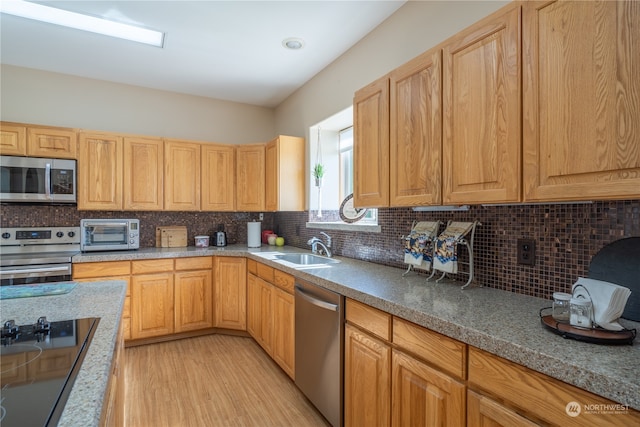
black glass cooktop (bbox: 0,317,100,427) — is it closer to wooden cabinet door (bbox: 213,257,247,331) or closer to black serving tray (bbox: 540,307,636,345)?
black serving tray (bbox: 540,307,636,345)

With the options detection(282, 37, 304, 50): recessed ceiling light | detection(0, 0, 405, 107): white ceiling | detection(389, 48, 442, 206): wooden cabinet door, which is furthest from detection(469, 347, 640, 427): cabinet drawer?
detection(282, 37, 304, 50): recessed ceiling light

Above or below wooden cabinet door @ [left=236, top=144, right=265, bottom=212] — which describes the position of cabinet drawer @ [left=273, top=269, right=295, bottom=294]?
below

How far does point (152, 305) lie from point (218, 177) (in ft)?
5.12

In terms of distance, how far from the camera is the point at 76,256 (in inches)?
120

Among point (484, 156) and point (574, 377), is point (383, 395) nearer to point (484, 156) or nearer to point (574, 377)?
point (574, 377)

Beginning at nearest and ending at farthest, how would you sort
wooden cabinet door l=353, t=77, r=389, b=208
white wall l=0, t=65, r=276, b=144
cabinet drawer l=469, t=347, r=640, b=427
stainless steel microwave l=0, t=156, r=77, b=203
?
cabinet drawer l=469, t=347, r=640, b=427
wooden cabinet door l=353, t=77, r=389, b=208
stainless steel microwave l=0, t=156, r=77, b=203
white wall l=0, t=65, r=276, b=144

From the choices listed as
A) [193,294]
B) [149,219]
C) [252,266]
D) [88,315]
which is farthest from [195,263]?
[88,315]

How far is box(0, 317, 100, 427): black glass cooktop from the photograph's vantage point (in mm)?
644

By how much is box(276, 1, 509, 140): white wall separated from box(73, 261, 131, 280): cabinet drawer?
2.28 metres

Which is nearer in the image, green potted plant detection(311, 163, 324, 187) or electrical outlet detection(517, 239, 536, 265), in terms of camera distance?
electrical outlet detection(517, 239, 536, 265)

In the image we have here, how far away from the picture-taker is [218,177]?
12.8ft

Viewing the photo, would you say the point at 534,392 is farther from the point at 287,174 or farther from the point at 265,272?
the point at 287,174

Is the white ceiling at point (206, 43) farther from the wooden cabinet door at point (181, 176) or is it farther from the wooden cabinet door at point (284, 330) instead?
the wooden cabinet door at point (284, 330)

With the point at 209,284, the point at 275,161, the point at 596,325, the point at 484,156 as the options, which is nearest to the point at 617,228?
the point at 596,325
